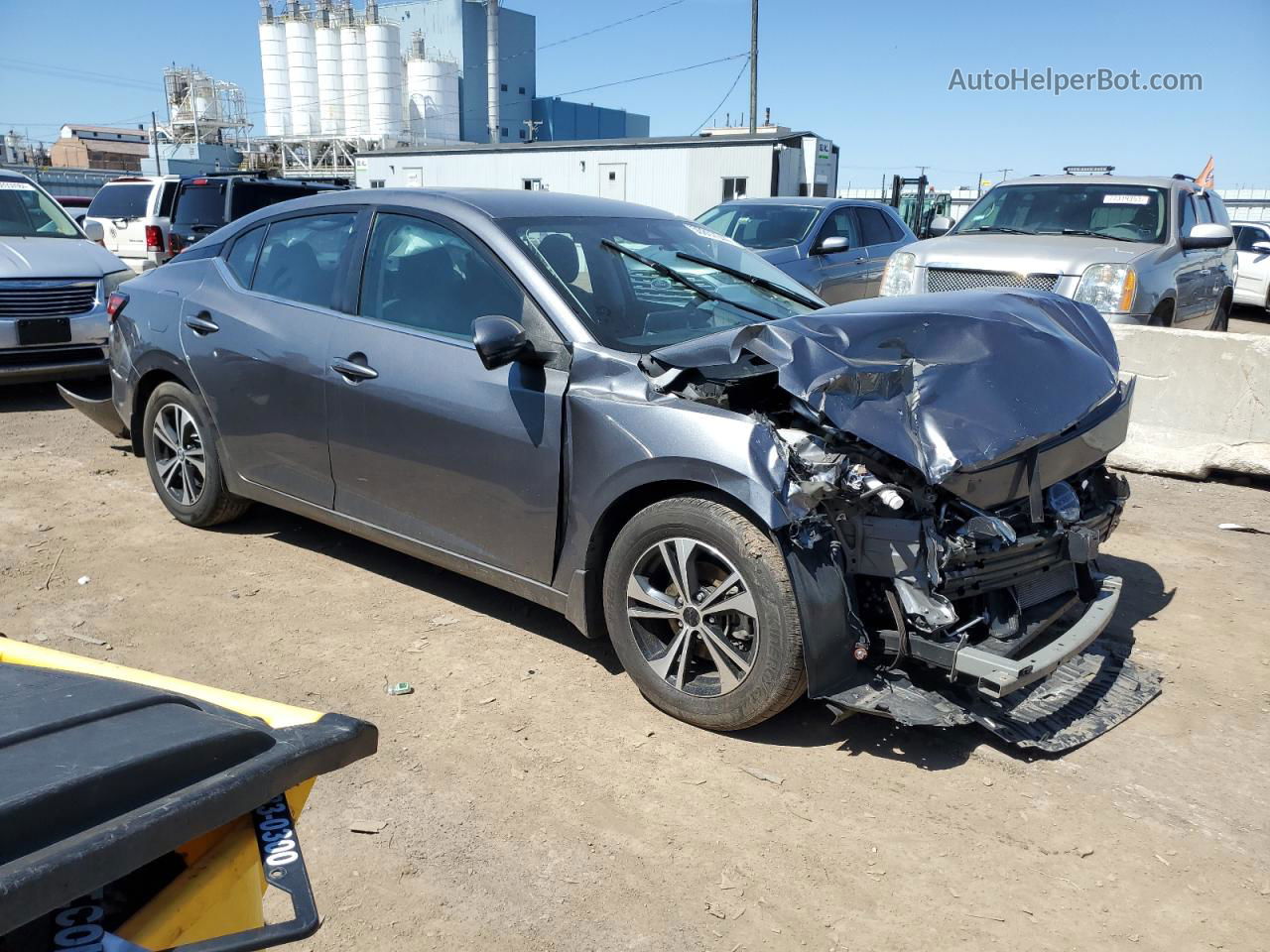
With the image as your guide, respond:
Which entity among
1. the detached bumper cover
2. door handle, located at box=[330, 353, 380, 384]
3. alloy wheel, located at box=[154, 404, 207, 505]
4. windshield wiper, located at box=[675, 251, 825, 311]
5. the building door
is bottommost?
the detached bumper cover

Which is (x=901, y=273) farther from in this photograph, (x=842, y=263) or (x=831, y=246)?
(x=842, y=263)

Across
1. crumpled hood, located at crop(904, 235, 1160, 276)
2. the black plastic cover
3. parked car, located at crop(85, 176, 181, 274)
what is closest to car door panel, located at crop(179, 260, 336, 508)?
the black plastic cover

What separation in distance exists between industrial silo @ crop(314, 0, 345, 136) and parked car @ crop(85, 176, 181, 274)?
1898 inches

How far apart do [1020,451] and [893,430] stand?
0.50 meters

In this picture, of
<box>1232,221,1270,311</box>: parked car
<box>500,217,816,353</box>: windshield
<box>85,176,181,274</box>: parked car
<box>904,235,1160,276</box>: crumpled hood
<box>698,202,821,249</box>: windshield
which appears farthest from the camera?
<box>1232,221,1270,311</box>: parked car

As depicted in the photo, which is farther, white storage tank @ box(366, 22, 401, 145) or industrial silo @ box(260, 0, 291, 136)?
industrial silo @ box(260, 0, 291, 136)

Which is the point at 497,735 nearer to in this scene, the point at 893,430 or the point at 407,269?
the point at 893,430

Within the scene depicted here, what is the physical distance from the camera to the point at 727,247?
4.79 metres

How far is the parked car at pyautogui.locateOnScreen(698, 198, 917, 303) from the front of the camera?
10602 millimetres

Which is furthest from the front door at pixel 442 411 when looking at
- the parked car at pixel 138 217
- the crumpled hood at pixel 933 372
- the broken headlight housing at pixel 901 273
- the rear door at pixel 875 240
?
the parked car at pixel 138 217

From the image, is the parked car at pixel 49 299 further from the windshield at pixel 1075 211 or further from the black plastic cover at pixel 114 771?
the windshield at pixel 1075 211

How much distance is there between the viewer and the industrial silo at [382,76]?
60.9m

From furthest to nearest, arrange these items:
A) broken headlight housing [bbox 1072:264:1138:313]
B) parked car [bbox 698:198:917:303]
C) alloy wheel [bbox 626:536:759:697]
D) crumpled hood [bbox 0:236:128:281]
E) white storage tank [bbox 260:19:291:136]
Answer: white storage tank [bbox 260:19:291:136]
parked car [bbox 698:198:917:303]
crumpled hood [bbox 0:236:128:281]
broken headlight housing [bbox 1072:264:1138:313]
alloy wheel [bbox 626:536:759:697]

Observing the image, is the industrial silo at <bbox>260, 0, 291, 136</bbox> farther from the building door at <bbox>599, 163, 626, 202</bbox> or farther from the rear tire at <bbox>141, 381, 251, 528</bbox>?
the rear tire at <bbox>141, 381, 251, 528</bbox>
